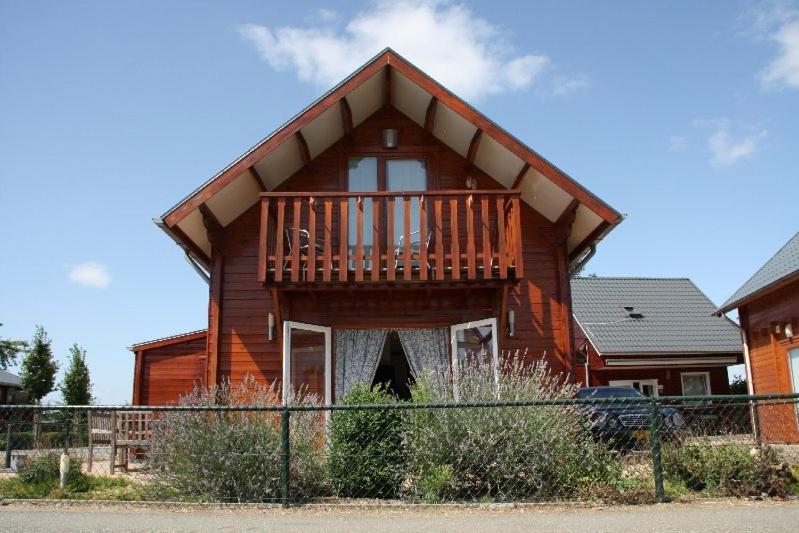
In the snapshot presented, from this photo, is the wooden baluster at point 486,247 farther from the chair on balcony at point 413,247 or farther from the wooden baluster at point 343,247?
the wooden baluster at point 343,247

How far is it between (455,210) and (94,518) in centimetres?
599

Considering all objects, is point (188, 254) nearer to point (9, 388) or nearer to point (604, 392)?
point (604, 392)

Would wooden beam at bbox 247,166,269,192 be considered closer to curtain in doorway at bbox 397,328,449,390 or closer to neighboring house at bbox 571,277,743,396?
curtain in doorway at bbox 397,328,449,390

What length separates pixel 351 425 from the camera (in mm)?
7816

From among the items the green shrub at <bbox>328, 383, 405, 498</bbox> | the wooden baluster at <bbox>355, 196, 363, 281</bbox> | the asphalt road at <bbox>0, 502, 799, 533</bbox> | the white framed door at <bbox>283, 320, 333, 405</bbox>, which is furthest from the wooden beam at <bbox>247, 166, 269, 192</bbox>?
the asphalt road at <bbox>0, 502, 799, 533</bbox>

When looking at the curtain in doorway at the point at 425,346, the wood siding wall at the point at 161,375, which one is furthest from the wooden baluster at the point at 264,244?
the wood siding wall at the point at 161,375

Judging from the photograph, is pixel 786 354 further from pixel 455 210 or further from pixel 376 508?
pixel 376 508

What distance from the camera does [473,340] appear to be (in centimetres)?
1091

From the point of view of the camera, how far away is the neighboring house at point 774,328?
1466cm

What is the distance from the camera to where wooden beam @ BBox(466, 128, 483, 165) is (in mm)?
11312

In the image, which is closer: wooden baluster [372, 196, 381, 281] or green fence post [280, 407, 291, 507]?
green fence post [280, 407, 291, 507]

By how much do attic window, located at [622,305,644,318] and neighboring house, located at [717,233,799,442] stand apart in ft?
23.7

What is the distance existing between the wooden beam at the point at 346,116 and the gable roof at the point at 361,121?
0.02 metres

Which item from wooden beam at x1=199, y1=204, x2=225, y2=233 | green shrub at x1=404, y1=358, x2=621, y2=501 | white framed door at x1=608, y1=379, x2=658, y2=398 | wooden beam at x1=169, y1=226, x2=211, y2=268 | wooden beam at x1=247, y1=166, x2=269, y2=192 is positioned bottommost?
green shrub at x1=404, y1=358, x2=621, y2=501
